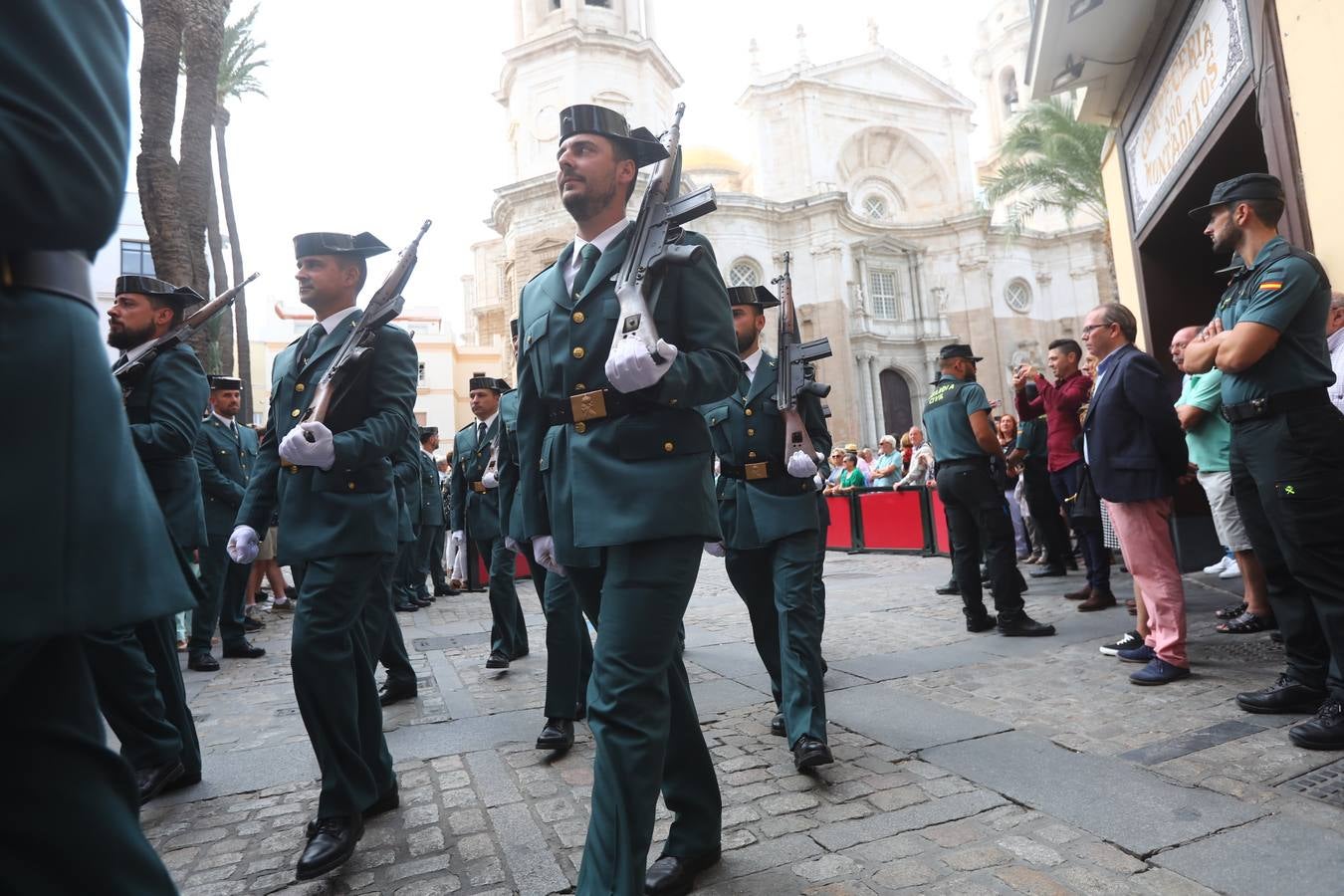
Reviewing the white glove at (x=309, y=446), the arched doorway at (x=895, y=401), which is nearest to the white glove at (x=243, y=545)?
the white glove at (x=309, y=446)

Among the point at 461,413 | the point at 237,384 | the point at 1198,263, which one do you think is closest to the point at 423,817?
the point at 237,384

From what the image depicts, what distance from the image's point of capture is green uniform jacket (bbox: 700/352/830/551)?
4.11m

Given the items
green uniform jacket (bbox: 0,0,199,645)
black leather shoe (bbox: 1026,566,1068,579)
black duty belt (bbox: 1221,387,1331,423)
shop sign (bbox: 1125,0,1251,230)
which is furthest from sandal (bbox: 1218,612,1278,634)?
green uniform jacket (bbox: 0,0,199,645)

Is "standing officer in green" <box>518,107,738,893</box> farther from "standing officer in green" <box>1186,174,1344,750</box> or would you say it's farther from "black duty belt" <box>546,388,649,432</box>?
"standing officer in green" <box>1186,174,1344,750</box>

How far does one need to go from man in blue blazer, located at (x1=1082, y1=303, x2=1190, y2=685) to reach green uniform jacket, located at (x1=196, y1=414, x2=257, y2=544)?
22.0 feet

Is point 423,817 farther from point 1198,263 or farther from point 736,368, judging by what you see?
point 1198,263

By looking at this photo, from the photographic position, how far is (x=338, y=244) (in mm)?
3590

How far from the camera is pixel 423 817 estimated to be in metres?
3.26

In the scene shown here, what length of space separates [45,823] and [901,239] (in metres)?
47.0

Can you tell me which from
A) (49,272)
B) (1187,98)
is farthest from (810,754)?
(1187,98)

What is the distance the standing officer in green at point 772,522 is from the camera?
3740mm

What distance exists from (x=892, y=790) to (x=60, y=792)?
2873mm

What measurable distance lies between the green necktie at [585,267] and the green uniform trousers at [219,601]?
4.79 metres

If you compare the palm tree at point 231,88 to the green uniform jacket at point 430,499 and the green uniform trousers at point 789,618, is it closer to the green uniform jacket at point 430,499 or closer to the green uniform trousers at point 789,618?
the green uniform jacket at point 430,499
